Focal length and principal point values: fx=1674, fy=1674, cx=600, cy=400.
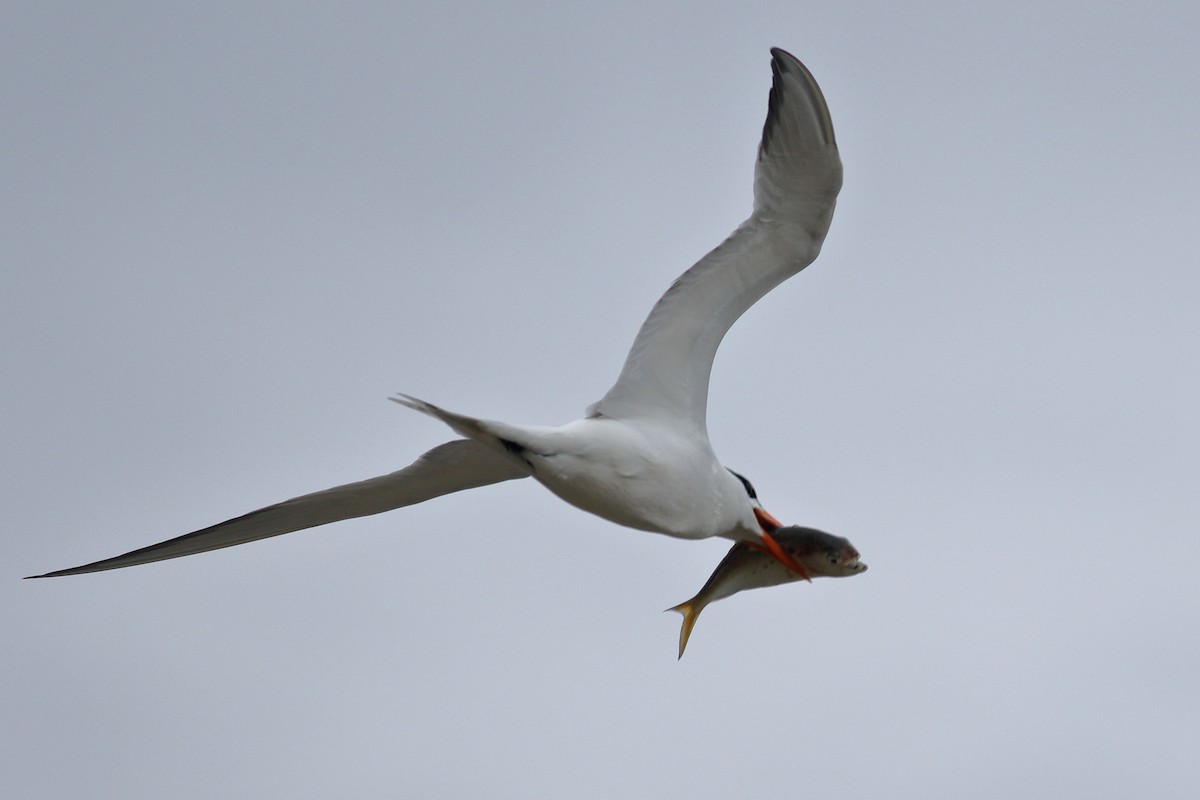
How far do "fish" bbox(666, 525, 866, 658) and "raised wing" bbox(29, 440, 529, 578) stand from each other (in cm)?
150

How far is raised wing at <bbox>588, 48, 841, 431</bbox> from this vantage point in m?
10.5

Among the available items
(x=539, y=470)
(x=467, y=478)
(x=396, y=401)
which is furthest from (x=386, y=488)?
(x=396, y=401)

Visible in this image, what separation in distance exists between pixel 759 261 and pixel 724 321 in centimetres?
45

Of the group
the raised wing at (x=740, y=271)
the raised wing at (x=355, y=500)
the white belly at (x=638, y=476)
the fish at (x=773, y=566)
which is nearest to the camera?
the white belly at (x=638, y=476)

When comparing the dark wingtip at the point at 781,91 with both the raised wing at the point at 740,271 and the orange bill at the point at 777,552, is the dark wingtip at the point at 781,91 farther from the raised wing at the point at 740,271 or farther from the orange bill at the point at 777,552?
the orange bill at the point at 777,552

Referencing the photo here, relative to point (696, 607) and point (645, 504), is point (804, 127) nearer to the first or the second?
point (645, 504)

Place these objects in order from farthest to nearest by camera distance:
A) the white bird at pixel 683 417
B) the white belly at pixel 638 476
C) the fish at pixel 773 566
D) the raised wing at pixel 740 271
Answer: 1. the fish at pixel 773 566
2. the raised wing at pixel 740 271
3. the white bird at pixel 683 417
4. the white belly at pixel 638 476

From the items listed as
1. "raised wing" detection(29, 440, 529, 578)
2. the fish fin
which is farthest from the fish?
"raised wing" detection(29, 440, 529, 578)

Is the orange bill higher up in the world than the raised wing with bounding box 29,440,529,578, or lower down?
lower down

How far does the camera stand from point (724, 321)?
35.8 feet

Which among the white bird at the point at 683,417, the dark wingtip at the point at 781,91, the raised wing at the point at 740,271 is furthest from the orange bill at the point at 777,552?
the dark wingtip at the point at 781,91

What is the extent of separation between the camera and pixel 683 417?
35.8 ft

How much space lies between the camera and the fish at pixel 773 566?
1097 centimetres

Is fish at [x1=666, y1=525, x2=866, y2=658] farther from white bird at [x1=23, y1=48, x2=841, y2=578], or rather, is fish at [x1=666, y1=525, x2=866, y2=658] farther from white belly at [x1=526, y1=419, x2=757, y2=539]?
white belly at [x1=526, y1=419, x2=757, y2=539]
